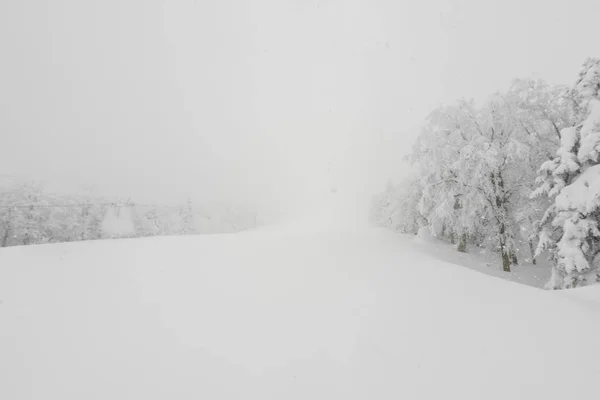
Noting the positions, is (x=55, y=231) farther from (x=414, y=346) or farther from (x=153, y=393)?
(x=414, y=346)

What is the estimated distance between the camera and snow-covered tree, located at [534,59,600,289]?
10.3 m

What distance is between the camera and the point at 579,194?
1045 centimetres

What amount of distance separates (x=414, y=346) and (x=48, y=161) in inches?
5648

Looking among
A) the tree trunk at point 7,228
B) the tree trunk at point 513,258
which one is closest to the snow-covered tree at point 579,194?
the tree trunk at point 513,258

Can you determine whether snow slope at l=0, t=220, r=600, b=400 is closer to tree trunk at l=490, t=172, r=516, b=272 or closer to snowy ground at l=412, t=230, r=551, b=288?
snowy ground at l=412, t=230, r=551, b=288

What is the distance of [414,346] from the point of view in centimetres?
516

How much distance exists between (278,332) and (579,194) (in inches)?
499

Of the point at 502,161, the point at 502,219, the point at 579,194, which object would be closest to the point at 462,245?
the point at 502,219

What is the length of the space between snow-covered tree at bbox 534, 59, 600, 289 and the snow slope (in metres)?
4.19

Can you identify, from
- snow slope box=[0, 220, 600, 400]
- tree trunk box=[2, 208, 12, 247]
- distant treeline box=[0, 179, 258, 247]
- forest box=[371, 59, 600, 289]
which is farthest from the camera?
distant treeline box=[0, 179, 258, 247]

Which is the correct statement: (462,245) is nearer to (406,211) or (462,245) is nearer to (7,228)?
(406,211)

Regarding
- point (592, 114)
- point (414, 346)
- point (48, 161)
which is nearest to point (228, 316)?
point (414, 346)

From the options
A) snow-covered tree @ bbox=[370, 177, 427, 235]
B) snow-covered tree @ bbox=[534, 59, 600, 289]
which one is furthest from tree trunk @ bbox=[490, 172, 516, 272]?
snow-covered tree @ bbox=[370, 177, 427, 235]

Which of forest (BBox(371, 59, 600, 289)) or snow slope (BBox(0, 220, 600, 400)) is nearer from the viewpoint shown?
snow slope (BBox(0, 220, 600, 400))
